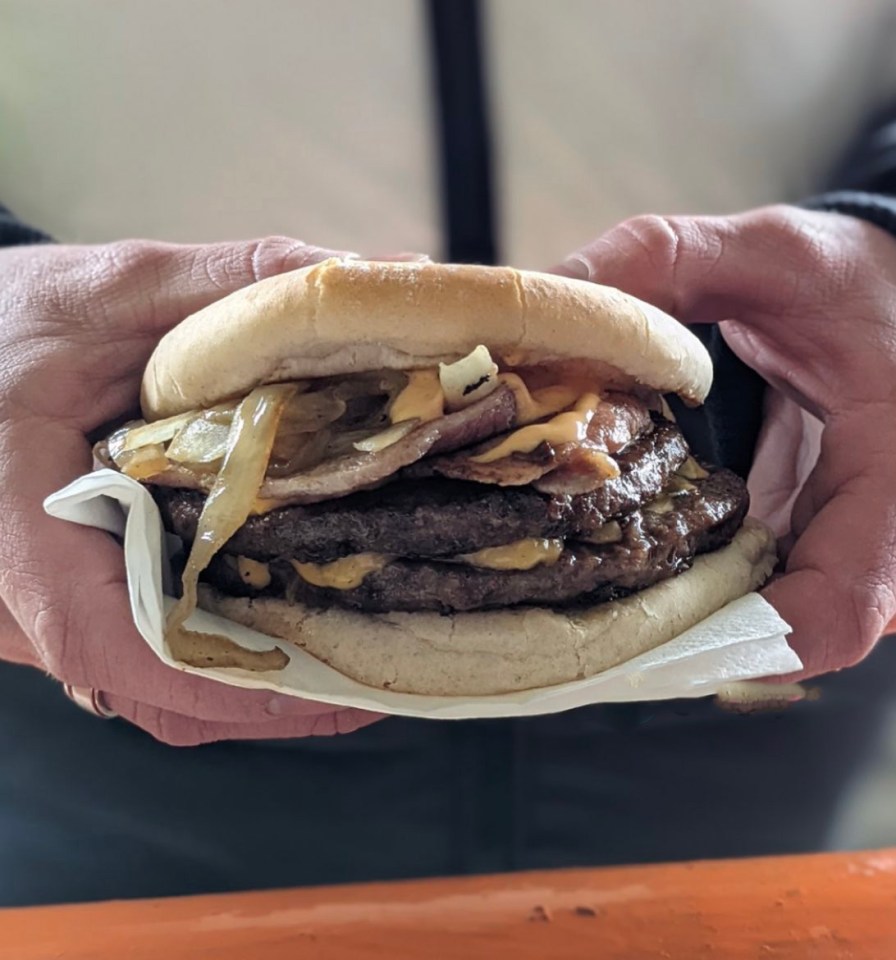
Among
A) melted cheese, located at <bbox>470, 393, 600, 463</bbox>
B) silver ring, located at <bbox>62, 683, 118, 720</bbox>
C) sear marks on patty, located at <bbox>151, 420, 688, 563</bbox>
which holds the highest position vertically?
melted cheese, located at <bbox>470, 393, 600, 463</bbox>

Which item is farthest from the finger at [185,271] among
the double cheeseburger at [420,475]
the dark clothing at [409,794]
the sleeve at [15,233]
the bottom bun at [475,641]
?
the dark clothing at [409,794]

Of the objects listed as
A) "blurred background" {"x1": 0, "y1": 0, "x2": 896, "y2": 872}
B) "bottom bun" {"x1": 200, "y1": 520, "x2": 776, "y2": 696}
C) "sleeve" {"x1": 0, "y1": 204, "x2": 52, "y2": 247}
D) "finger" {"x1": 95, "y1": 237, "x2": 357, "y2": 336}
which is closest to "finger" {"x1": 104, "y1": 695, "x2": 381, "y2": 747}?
"bottom bun" {"x1": 200, "y1": 520, "x2": 776, "y2": 696}

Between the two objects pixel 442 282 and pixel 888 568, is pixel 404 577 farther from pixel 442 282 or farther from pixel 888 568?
pixel 888 568

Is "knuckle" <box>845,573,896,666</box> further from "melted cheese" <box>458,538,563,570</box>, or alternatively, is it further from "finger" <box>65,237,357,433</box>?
"finger" <box>65,237,357,433</box>

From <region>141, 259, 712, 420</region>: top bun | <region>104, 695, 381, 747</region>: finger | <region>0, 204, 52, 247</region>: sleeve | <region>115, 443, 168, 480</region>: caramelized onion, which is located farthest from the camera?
<region>0, 204, 52, 247</region>: sleeve

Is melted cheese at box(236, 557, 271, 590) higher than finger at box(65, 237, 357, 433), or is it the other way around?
finger at box(65, 237, 357, 433)

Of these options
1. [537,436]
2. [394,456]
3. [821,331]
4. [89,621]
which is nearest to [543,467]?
[537,436]

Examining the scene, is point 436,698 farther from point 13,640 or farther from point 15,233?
point 15,233

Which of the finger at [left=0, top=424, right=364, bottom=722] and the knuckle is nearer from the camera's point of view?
the finger at [left=0, top=424, right=364, bottom=722]
